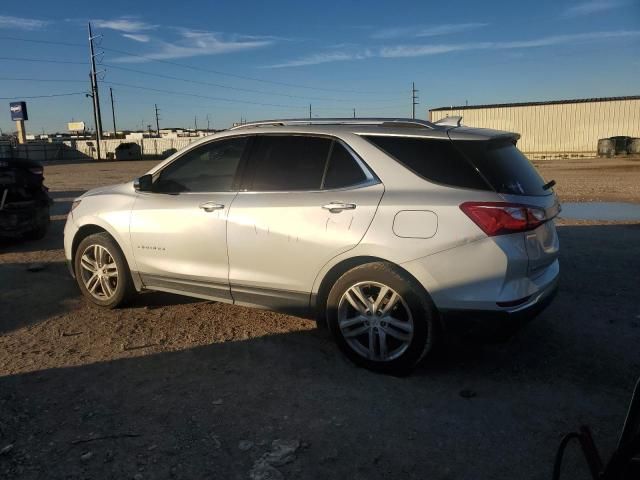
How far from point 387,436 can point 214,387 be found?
1217 millimetres

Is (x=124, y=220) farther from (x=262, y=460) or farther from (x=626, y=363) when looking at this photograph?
(x=626, y=363)

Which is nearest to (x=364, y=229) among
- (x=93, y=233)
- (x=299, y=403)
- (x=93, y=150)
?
(x=299, y=403)

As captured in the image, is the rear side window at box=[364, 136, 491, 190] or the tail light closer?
the tail light

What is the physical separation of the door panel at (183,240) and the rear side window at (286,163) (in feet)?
0.95

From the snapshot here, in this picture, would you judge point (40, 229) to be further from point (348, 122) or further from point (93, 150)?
point (93, 150)

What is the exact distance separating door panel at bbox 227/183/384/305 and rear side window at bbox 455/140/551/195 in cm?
65

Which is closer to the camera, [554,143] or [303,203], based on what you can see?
[303,203]

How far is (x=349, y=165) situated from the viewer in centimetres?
395

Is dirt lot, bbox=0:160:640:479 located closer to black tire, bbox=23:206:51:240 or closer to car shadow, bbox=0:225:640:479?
car shadow, bbox=0:225:640:479

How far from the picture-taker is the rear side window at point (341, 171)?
389 centimetres

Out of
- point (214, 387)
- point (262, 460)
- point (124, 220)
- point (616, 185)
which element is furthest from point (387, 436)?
point (616, 185)

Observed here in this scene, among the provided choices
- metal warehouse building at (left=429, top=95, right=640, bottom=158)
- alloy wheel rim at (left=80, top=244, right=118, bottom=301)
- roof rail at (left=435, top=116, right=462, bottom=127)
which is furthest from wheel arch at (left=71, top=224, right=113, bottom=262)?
metal warehouse building at (left=429, top=95, right=640, bottom=158)

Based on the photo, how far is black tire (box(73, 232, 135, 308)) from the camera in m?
5.01

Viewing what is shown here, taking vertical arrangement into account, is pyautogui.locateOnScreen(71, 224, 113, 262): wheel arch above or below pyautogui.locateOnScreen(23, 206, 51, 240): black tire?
above
